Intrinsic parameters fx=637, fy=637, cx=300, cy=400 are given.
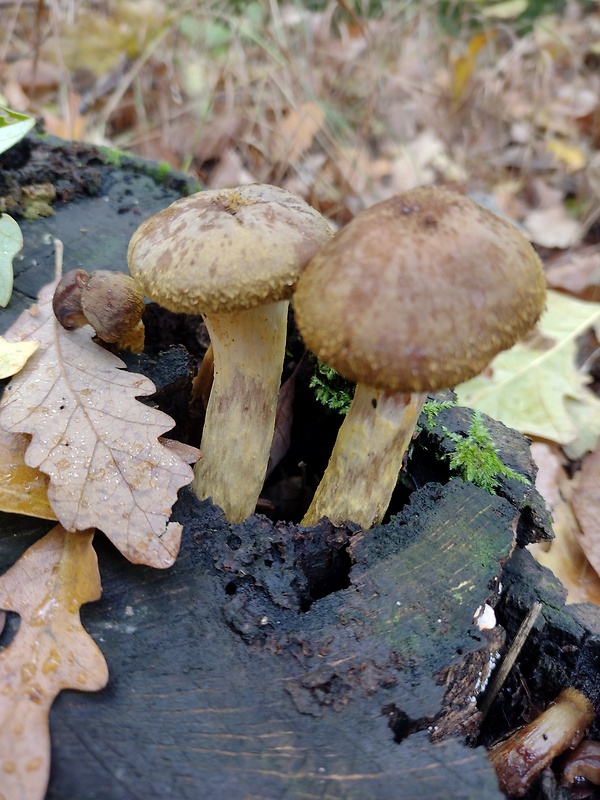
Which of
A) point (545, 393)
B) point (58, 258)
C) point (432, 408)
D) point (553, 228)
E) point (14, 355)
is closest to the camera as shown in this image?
point (14, 355)

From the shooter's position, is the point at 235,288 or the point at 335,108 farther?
the point at 335,108

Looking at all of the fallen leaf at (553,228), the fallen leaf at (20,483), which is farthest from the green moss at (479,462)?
the fallen leaf at (553,228)

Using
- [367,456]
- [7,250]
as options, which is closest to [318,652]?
[367,456]

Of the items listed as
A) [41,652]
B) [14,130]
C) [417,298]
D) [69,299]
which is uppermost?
[417,298]

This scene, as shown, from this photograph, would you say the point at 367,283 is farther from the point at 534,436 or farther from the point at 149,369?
the point at 534,436

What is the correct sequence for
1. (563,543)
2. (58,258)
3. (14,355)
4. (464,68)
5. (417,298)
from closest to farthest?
(417,298)
(14,355)
(58,258)
(563,543)
(464,68)

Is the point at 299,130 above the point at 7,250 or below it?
below

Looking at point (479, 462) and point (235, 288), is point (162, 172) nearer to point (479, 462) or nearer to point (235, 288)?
point (235, 288)
